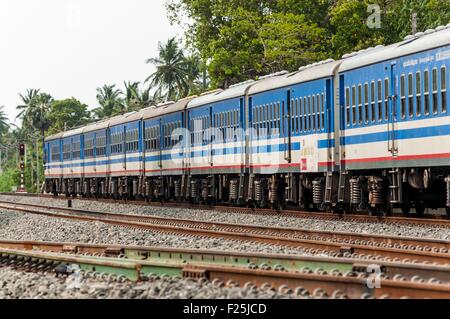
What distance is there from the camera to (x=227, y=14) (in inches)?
2178

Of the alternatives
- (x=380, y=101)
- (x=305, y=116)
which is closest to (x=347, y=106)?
(x=380, y=101)

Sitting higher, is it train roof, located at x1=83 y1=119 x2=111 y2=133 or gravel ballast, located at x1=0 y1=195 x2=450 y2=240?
train roof, located at x1=83 y1=119 x2=111 y2=133

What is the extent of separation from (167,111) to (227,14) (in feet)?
69.2

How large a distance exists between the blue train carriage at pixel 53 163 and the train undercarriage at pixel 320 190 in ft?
64.1

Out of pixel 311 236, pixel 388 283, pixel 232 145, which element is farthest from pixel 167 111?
Result: pixel 388 283

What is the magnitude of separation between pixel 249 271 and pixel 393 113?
33.8 feet

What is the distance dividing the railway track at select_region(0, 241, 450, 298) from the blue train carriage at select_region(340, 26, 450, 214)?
6.33 metres

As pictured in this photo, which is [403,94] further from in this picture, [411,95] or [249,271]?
[249,271]

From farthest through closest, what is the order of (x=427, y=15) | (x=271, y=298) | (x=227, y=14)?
(x=227, y=14) → (x=427, y=15) → (x=271, y=298)

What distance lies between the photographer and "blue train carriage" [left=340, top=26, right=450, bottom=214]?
55.5 feet

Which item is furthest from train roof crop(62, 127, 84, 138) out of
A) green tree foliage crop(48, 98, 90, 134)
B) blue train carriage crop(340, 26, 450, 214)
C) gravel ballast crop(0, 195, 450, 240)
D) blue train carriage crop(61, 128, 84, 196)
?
green tree foliage crop(48, 98, 90, 134)

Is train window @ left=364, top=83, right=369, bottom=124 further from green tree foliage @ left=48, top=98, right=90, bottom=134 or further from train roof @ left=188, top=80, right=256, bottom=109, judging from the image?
green tree foliage @ left=48, top=98, right=90, bottom=134

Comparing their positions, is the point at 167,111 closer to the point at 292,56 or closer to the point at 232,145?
the point at 232,145

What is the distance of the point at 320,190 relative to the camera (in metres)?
22.5
